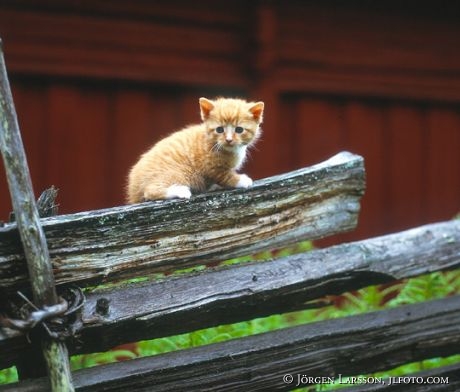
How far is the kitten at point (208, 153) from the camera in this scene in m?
3.79

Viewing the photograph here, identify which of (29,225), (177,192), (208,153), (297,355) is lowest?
(297,355)

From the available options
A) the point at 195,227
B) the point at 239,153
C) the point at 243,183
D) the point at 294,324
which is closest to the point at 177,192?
the point at 195,227

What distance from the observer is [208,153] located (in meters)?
3.90

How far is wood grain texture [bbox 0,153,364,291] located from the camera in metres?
3.06

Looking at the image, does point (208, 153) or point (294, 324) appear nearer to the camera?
point (208, 153)

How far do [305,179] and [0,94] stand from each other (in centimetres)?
140

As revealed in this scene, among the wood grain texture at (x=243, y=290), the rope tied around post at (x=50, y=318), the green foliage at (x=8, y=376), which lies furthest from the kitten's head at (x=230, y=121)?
the green foliage at (x=8, y=376)

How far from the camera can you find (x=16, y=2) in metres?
5.54

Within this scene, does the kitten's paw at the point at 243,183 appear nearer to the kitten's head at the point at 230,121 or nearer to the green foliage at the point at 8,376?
the kitten's head at the point at 230,121

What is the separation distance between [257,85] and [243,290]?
3037 mm

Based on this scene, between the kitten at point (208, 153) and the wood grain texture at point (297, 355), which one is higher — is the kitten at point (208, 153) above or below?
above

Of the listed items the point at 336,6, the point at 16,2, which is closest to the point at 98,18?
the point at 16,2

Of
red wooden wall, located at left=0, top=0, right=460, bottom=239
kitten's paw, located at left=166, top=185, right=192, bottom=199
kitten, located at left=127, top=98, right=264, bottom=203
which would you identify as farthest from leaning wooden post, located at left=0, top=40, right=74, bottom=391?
red wooden wall, located at left=0, top=0, right=460, bottom=239

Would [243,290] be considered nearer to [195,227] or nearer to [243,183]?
[195,227]
